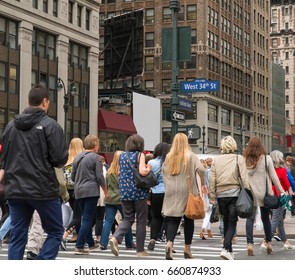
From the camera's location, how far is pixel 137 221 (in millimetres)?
11461

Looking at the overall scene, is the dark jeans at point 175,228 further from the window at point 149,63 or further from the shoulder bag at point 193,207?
the window at point 149,63

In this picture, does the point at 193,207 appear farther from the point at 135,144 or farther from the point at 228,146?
the point at 135,144

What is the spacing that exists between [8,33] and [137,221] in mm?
36960

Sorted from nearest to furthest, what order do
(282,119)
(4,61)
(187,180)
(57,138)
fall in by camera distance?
(57,138) < (187,180) < (4,61) < (282,119)

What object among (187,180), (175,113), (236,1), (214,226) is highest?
(236,1)

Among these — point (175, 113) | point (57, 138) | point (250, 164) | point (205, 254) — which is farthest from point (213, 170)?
point (175, 113)

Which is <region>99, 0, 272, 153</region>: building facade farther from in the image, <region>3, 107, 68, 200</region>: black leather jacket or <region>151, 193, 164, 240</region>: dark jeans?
<region>3, 107, 68, 200</region>: black leather jacket

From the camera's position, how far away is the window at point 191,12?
3162 inches

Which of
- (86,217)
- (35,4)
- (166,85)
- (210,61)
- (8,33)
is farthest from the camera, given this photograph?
(166,85)

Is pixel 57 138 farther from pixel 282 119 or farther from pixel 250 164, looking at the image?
pixel 282 119

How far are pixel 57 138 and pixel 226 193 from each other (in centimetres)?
464

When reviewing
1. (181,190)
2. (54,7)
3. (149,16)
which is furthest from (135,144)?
(149,16)
